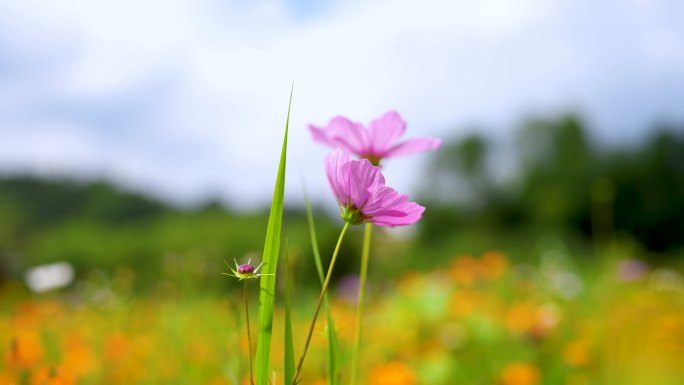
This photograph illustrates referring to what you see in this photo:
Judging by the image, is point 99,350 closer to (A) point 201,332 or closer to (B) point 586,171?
(A) point 201,332

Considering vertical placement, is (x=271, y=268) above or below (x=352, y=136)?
below

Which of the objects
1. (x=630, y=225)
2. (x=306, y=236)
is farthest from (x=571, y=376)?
(x=630, y=225)

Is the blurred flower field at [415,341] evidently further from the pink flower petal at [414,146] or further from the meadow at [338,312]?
the pink flower petal at [414,146]

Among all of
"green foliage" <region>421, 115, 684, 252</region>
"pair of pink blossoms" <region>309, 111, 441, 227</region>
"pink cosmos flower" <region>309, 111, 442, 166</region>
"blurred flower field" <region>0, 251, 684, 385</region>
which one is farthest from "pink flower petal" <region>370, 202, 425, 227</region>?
"green foliage" <region>421, 115, 684, 252</region>

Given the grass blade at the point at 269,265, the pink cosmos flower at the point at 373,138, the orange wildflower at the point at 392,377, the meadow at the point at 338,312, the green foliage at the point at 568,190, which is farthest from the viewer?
the green foliage at the point at 568,190

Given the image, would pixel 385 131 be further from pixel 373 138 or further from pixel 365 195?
pixel 365 195

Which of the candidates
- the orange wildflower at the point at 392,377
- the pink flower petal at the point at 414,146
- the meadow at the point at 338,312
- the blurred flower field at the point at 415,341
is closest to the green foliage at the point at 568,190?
the meadow at the point at 338,312
